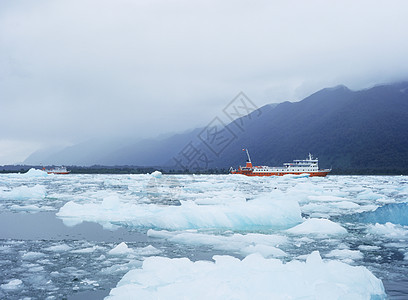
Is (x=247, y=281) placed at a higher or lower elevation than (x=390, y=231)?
higher

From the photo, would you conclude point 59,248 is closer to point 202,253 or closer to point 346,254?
point 202,253

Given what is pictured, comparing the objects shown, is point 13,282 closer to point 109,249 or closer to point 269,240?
point 109,249

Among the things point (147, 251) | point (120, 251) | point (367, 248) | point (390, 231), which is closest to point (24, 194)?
point (120, 251)

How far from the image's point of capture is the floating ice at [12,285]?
16.5 feet

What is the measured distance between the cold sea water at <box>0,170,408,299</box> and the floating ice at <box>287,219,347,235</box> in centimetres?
3

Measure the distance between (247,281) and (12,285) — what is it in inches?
142

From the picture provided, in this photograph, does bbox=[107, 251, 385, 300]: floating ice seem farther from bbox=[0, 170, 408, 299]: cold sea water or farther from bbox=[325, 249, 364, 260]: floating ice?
bbox=[325, 249, 364, 260]: floating ice

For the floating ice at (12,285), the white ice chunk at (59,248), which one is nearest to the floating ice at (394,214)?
the white ice chunk at (59,248)

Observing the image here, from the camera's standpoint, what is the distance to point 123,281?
15.9 ft

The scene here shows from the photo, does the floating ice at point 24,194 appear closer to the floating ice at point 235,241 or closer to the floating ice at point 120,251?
the floating ice at point 235,241

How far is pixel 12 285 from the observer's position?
514 centimetres

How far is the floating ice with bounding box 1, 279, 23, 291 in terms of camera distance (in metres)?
5.03

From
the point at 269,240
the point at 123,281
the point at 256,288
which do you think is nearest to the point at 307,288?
the point at 256,288

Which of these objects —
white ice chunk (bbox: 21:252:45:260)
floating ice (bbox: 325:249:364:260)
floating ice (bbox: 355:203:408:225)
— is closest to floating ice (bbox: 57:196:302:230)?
floating ice (bbox: 355:203:408:225)
